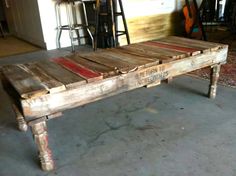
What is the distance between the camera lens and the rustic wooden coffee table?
3.80ft

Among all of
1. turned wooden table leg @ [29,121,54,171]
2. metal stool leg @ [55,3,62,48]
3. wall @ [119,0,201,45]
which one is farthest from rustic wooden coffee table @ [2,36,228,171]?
metal stool leg @ [55,3,62,48]

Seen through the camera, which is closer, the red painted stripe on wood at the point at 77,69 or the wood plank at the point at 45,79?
the wood plank at the point at 45,79

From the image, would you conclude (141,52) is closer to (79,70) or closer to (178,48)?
(178,48)

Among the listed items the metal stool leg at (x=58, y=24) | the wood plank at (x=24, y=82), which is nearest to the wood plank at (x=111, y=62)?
the wood plank at (x=24, y=82)

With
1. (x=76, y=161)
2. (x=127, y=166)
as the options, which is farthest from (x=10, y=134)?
(x=127, y=166)

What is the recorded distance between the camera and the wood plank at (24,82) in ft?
3.62

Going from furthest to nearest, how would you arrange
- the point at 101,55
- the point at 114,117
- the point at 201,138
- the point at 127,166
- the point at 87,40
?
the point at 87,40, the point at 114,117, the point at 101,55, the point at 201,138, the point at 127,166

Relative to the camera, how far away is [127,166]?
52.1 inches

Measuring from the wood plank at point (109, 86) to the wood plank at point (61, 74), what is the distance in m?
0.03

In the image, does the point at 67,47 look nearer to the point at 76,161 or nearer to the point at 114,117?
the point at 114,117

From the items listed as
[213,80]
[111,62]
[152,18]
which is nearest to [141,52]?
[111,62]

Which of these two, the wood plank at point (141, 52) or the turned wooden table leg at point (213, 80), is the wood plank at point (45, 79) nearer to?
the wood plank at point (141, 52)

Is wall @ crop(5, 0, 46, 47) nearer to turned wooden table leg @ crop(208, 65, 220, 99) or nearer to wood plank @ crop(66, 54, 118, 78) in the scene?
wood plank @ crop(66, 54, 118, 78)

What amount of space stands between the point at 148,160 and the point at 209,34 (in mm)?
3826
